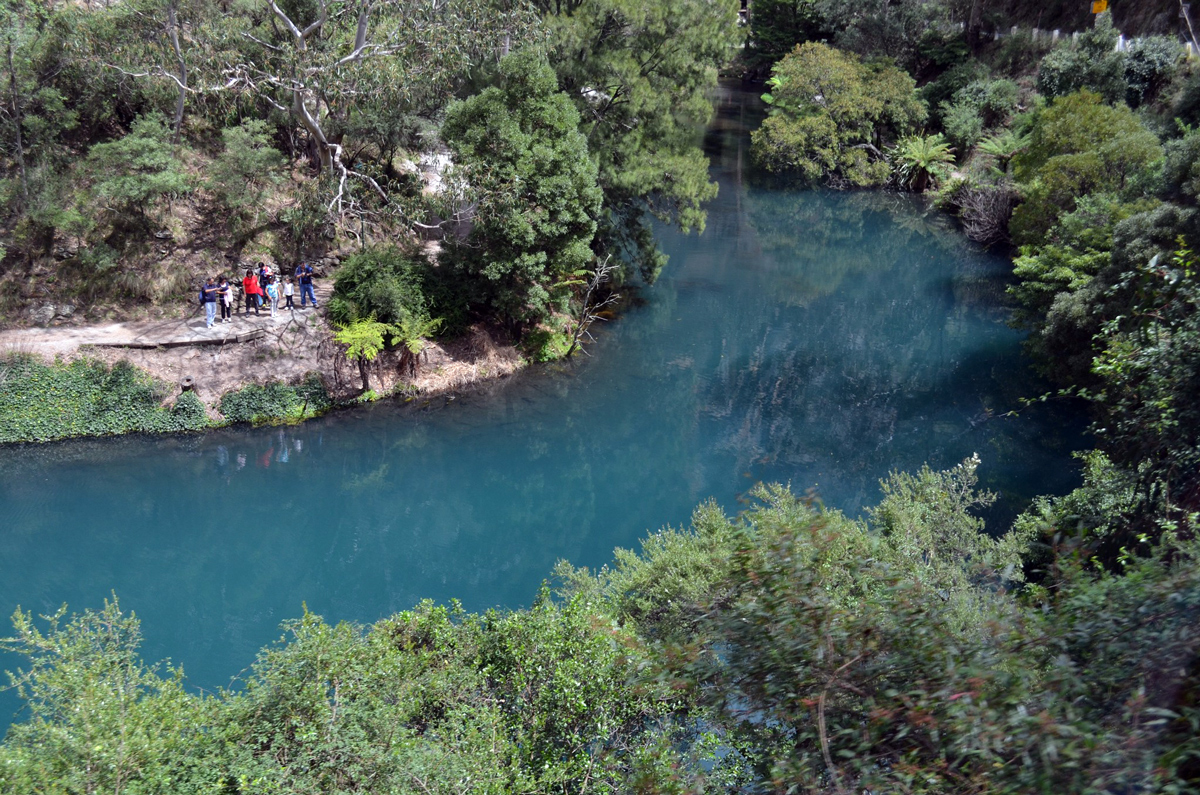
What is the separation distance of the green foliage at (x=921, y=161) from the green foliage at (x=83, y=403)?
36234 mm

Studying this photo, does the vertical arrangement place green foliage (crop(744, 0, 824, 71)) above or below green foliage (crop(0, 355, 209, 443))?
above

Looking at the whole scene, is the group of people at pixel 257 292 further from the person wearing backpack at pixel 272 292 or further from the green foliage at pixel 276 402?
the green foliage at pixel 276 402

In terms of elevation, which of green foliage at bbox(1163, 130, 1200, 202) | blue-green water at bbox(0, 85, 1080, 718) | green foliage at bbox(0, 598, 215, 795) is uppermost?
green foliage at bbox(1163, 130, 1200, 202)

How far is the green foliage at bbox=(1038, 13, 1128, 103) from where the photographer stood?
119ft

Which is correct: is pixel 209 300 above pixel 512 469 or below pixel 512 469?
above

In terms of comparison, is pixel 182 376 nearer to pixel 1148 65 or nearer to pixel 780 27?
pixel 1148 65

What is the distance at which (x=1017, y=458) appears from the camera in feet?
72.9

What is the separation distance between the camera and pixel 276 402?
76.9ft

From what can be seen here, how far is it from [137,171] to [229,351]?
5.90 metres

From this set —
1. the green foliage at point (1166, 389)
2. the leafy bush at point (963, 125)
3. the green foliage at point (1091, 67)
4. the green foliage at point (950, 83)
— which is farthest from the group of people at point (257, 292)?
the green foliage at point (950, 83)

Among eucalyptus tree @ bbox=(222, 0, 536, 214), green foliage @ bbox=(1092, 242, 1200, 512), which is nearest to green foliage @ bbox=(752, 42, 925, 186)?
eucalyptus tree @ bbox=(222, 0, 536, 214)

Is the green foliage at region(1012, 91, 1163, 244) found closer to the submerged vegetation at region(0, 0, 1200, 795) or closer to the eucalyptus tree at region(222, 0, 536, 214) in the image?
the submerged vegetation at region(0, 0, 1200, 795)

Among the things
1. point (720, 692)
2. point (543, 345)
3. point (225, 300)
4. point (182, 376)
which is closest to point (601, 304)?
point (543, 345)

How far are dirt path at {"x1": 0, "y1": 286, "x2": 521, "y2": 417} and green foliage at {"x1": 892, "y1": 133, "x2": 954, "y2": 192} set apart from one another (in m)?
29.7
